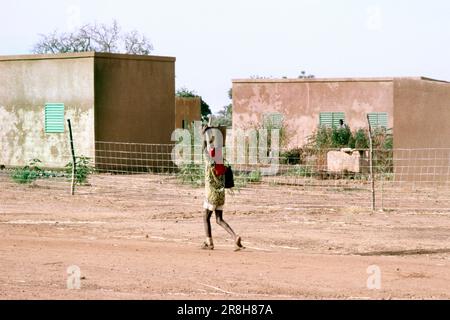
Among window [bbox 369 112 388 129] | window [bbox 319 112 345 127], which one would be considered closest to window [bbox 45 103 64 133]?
window [bbox 319 112 345 127]

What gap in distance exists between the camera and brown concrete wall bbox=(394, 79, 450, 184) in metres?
24.3

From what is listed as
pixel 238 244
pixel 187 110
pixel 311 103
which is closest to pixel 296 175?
pixel 311 103

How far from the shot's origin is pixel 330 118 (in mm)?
37031

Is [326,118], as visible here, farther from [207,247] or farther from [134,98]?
[207,247]

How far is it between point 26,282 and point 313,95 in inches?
1039

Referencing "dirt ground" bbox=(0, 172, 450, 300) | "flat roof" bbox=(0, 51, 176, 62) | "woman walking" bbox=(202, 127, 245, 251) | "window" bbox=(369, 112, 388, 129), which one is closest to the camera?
"dirt ground" bbox=(0, 172, 450, 300)

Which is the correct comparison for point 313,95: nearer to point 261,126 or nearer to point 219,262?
point 261,126

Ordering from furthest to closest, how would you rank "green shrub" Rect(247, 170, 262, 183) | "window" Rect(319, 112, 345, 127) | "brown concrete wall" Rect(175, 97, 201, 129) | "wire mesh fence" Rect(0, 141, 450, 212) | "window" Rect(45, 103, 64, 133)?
"brown concrete wall" Rect(175, 97, 201, 129) → "window" Rect(319, 112, 345, 127) → "window" Rect(45, 103, 64, 133) → "green shrub" Rect(247, 170, 262, 183) → "wire mesh fence" Rect(0, 141, 450, 212)

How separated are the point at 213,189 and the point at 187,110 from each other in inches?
1105

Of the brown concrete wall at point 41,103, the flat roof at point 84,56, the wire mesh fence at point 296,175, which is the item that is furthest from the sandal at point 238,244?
the flat roof at point 84,56

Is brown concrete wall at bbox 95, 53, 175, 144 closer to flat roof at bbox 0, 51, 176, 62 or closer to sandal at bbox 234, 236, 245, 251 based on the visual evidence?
flat roof at bbox 0, 51, 176, 62

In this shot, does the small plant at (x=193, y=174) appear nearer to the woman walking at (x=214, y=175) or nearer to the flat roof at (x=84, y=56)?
the flat roof at (x=84, y=56)

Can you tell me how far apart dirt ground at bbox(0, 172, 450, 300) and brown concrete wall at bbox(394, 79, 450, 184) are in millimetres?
2056

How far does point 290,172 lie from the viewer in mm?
29812
